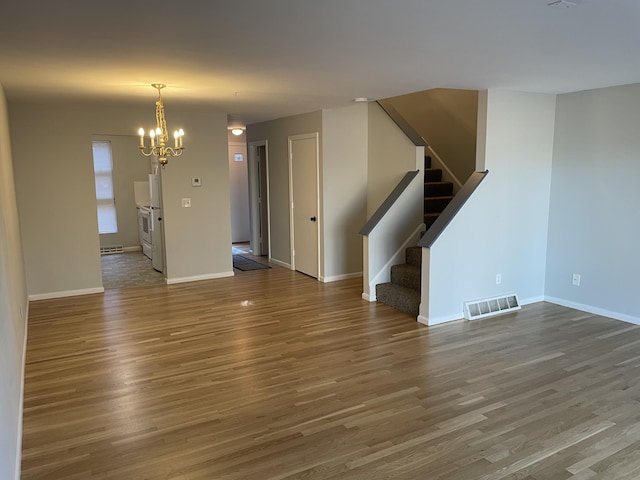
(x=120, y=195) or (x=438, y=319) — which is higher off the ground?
(x=120, y=195)

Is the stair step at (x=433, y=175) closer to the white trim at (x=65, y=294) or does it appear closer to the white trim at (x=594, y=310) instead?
the white trim at (x=594, y=310)

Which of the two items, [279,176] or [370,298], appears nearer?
[370,298]

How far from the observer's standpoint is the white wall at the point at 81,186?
557 centimetres

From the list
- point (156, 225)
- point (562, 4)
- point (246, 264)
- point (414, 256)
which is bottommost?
point (246, 264)

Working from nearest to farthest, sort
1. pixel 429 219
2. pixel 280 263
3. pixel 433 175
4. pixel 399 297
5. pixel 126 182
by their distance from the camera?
pixel 399 297, pixel 429 219, pixel 433 175, pixel 280 263, pixel 126 182

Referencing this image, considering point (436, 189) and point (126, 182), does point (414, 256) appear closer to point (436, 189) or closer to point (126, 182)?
point (436, 189)

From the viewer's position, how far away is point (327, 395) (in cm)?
323

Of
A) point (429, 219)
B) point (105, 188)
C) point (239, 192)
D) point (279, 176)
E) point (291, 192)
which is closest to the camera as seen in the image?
point (429, 219)

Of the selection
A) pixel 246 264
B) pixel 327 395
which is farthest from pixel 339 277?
pixel 327 395

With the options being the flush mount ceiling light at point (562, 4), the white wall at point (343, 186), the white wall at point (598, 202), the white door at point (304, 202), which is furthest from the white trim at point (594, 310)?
the flush mount ceiling light at point (562, 4)

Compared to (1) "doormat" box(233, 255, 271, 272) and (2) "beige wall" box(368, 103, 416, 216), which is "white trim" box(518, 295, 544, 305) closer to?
(2) "beige wall" box(368, 103, 416, 216)

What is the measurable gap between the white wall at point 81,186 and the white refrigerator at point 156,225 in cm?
46

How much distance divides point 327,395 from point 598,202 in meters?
3.55

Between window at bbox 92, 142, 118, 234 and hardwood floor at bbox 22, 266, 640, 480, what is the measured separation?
4314 millimetres
